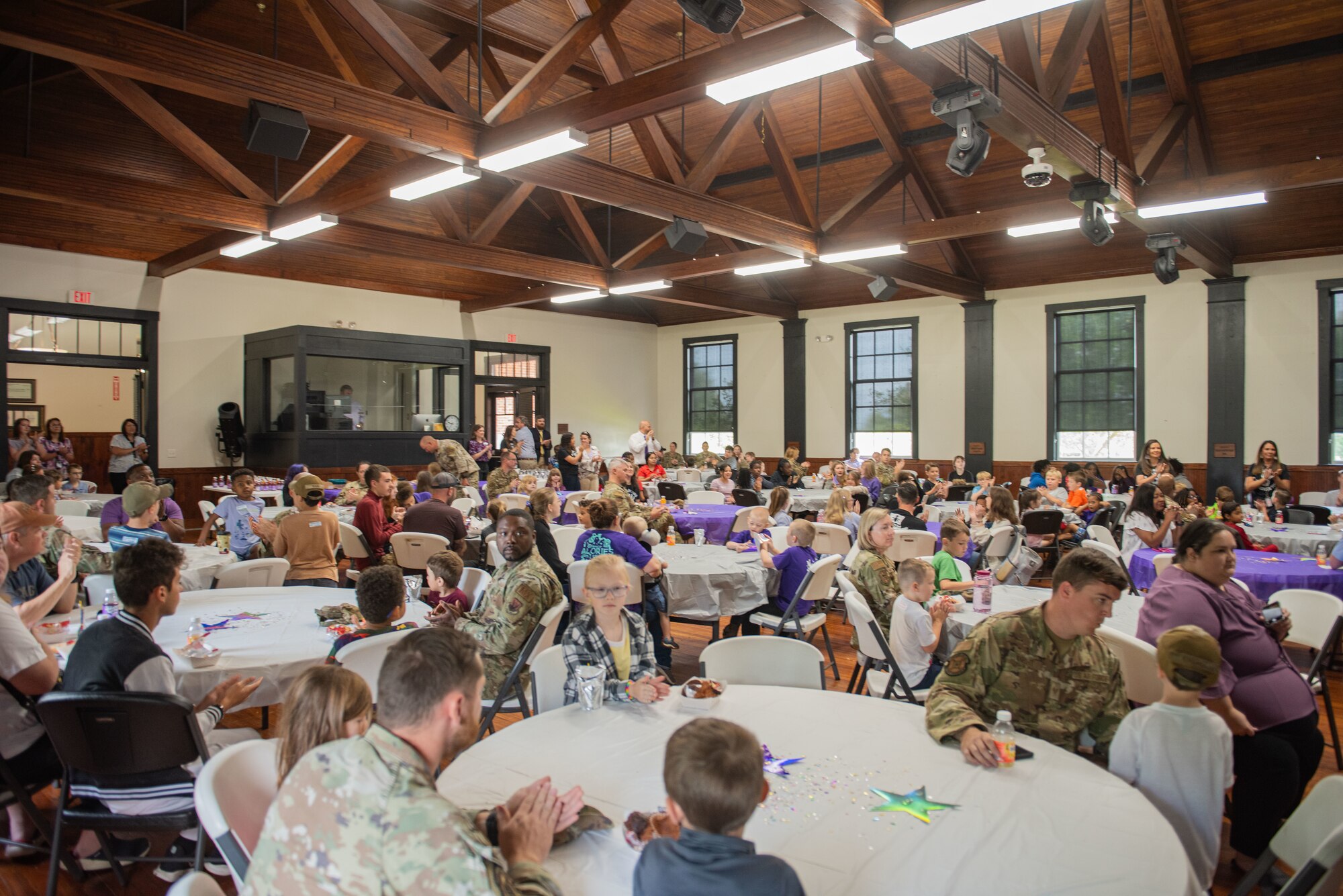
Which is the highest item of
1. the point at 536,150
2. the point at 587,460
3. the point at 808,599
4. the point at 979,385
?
the point at 536,150

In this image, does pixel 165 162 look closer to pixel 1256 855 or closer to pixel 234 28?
pixel 234 28

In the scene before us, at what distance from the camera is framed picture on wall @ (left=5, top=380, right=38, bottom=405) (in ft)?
42.7

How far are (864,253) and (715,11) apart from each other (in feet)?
20.7

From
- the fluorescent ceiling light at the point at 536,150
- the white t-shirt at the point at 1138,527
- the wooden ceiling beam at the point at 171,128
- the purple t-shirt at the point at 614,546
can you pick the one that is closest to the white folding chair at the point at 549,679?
the purple t-shirt at the point at 614,546

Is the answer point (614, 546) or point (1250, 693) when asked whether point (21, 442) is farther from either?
point (1250, 693)

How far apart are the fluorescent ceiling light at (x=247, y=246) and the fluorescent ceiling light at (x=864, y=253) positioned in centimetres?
667

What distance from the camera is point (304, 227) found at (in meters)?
8.44

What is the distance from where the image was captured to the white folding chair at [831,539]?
6.57 m

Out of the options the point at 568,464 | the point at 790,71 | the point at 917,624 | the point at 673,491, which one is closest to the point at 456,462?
the point at 673,491

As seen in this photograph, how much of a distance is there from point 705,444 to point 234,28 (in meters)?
10.7

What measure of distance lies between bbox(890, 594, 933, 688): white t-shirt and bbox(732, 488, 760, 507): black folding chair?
241 inches

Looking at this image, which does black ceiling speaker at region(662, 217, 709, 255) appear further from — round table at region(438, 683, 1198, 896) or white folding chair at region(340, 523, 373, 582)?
round table at region(438, 683, 1198, 896)

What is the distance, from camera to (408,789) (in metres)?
1.31

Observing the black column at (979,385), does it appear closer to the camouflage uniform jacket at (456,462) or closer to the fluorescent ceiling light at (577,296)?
the fluorescent ceiling light at (577,296)
